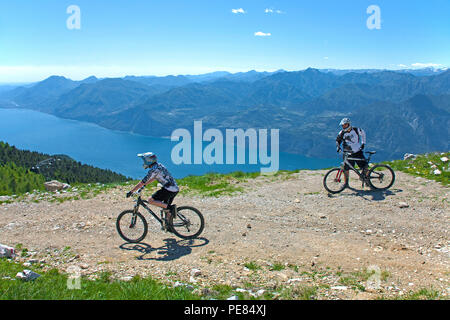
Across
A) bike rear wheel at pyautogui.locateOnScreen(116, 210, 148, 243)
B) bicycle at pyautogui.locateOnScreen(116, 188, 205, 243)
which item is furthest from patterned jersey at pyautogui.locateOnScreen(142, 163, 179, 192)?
bike rear wheel at pyautogui.locateOnScreen(116, 210, 148, 243)

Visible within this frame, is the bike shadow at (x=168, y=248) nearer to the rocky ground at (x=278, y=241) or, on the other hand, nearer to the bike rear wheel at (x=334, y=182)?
the rocky ground at (x=278, y=241)

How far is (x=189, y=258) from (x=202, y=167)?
180832mm

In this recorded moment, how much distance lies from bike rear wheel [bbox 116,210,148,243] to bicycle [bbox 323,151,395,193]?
7.91 m

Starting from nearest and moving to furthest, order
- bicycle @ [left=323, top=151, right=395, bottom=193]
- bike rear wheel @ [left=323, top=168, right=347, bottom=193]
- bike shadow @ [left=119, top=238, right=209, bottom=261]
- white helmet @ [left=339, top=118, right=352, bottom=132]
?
bike shadow @ [left=119, top=238, right=209, bottom=261]
white helmet @ [left=339, top=118, right=352, bottom=132]
bicycle @ [left=323, top=151, right=395, bottom=193]
bike rear wheel @ [left=323, top=168, right=347, bottom=193]

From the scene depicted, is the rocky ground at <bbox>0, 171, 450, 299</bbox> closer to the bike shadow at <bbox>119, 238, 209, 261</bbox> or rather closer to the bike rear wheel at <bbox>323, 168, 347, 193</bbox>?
the bike shadow at <bbox>119, 238, 209, 261</bbox>

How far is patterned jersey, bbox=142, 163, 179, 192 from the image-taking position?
27.0 feet

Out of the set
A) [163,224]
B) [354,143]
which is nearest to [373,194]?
[354,143]

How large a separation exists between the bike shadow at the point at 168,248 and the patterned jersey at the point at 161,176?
1617 millimetres

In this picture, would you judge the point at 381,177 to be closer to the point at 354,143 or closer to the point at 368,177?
the point at 368,177

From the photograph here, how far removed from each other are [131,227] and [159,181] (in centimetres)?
180

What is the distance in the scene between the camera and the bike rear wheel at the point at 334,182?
1263cm

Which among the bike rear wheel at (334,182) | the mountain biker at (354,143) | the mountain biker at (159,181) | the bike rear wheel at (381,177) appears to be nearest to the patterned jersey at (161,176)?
the mountain biker at (159,181)

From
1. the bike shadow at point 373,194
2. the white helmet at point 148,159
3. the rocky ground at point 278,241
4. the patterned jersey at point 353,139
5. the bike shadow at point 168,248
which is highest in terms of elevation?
the patterned jersey at point 353,139
